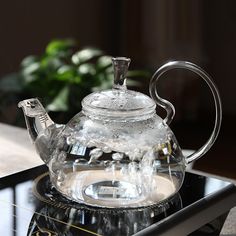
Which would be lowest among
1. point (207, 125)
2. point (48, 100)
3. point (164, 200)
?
point (207, 125)

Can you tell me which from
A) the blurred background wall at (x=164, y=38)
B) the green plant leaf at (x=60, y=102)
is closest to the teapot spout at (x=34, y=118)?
the green plant leaf at (x=60, y=102)

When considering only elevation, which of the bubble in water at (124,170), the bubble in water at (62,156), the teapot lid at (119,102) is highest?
the teapot lid at (119,102)

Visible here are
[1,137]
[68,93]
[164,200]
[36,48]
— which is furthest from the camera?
[36,48]

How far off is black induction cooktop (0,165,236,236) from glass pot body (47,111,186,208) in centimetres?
2

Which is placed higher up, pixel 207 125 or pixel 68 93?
pixel 68 93

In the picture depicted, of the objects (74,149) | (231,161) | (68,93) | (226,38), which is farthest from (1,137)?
(226,38)

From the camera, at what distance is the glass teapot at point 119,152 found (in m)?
0.80

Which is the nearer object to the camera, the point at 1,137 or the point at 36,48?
the point at 1,137

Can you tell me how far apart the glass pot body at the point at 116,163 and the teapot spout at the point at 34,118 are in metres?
0.05

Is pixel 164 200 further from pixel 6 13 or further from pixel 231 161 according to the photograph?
pixel 6 13

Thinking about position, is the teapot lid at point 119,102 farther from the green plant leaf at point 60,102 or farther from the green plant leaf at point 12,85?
the green plant leaf at point 12,85

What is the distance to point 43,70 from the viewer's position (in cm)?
244

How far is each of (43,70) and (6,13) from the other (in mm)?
529

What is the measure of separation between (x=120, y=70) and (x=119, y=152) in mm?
117
